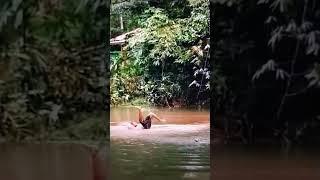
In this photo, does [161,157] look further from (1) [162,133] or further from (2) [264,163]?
(2) [264,163]

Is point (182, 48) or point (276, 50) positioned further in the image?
point (182, 48)

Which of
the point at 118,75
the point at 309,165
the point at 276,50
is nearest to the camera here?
the point at 309,165

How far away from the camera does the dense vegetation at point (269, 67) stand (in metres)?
3.50

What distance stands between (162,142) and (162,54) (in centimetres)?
65

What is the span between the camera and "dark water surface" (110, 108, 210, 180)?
11.3 ft

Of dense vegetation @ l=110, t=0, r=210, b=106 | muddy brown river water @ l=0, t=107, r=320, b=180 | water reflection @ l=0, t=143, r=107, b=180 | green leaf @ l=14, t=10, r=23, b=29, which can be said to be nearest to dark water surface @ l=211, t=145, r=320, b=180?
muddy brown river water @ l=0, t=107, r=320, b=180

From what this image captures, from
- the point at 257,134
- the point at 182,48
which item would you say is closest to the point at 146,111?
the point at 182,48

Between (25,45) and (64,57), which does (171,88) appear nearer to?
(64,57)

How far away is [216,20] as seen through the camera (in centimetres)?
360

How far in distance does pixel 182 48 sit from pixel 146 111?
54cm

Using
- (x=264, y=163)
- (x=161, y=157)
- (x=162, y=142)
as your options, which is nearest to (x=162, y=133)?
(x=162, y=142)

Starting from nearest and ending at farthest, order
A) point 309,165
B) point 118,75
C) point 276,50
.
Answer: point 309,165, point 276,50, point 118,75

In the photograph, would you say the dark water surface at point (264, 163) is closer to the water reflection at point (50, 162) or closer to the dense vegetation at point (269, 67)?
the dense vegetation at point (269, 67)

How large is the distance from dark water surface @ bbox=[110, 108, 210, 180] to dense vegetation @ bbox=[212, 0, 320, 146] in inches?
8.6
